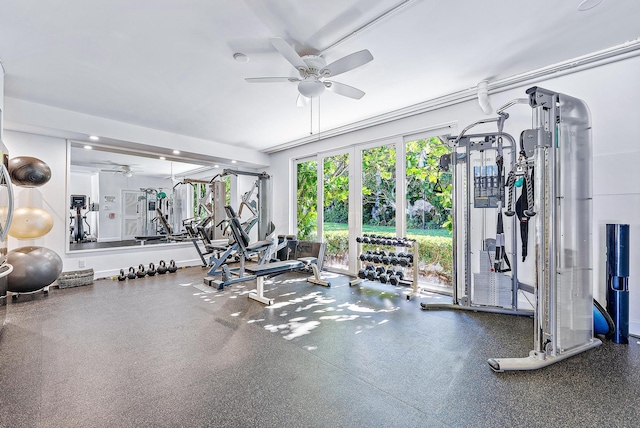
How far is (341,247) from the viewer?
566 cm

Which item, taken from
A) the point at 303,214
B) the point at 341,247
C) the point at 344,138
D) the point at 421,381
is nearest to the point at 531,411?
the point at 421,381

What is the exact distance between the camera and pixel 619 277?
265cm

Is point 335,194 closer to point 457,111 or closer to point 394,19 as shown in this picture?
point 457,111

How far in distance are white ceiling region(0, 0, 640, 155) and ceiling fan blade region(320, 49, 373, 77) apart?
8.9 inches

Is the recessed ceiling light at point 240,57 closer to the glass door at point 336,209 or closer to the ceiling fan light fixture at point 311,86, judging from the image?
the ceiling fan light fixture at point 311,86

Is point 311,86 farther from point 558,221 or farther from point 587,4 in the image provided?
point 558,221

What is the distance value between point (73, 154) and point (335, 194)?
464 cm

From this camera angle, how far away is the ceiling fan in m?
2.40

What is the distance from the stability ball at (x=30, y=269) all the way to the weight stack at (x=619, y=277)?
→ 20.5 feet

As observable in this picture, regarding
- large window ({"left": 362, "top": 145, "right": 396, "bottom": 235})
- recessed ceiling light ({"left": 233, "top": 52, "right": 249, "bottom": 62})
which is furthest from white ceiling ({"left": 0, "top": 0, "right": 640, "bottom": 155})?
large window ({"left": 362, "top": 145, "right": 396, "bottom": 235})

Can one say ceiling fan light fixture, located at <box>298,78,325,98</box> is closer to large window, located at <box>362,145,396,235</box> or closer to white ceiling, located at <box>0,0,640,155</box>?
white ceiling, located at <box>0,0,640,155</box>

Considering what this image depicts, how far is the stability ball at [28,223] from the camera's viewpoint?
3721 mm

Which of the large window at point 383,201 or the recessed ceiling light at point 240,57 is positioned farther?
the large window at point 383,201

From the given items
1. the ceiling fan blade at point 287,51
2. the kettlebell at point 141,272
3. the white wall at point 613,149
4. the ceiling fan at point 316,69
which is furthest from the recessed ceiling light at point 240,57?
the kettlebell at point 141,272
